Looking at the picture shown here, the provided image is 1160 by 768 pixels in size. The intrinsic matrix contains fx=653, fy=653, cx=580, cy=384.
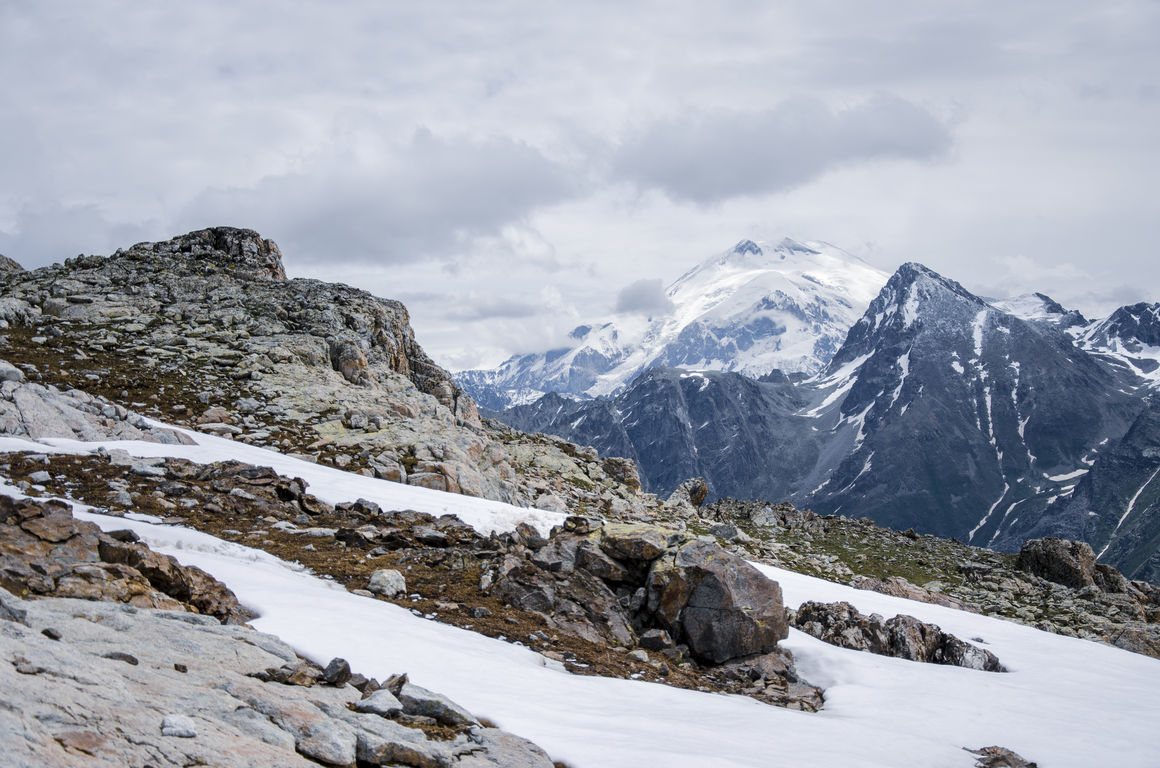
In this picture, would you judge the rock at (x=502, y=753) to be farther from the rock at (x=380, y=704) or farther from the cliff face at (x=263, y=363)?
the cliff face at (x=263, y=363)

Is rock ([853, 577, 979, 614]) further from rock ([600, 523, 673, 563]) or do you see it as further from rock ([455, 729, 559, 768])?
rock ([455, 729, 559, 768])

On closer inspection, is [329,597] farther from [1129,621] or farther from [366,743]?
[1129,621]

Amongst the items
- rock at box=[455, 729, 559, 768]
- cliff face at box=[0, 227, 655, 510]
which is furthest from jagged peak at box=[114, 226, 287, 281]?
rock at box=[455, 729, 559, 768]

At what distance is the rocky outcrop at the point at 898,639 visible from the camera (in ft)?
69.2

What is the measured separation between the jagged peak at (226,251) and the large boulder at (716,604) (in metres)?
48.4

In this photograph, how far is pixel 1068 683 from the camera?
19688 millimetres

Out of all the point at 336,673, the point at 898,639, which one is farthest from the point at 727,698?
the point at 898,639

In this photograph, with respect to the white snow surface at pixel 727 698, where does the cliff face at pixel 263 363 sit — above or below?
above

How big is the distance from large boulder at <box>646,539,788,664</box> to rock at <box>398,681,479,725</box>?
10.4 m

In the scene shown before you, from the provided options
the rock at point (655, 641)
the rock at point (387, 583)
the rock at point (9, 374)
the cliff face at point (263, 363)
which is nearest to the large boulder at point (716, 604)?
the rock at point (655, 641)

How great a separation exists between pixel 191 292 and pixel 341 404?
20.6 metres

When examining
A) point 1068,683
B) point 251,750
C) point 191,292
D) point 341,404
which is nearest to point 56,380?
point 341,404

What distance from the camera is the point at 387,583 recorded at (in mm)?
16609

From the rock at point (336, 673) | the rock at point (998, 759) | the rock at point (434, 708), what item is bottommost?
the rock at point (998, 759)
